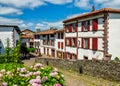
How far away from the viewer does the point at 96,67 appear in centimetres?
1831

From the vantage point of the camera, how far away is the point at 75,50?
32.2 metres

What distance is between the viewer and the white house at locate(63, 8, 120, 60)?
906 inches

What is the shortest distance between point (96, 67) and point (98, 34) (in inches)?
284

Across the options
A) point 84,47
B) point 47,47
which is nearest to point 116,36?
point 84,47

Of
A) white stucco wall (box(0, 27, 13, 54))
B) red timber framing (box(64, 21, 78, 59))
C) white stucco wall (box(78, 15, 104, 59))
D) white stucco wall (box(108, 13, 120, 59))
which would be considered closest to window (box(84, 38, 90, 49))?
white stucco wall (box(78, 15, 104, 59))

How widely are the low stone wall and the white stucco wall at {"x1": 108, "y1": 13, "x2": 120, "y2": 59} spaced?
4687mm

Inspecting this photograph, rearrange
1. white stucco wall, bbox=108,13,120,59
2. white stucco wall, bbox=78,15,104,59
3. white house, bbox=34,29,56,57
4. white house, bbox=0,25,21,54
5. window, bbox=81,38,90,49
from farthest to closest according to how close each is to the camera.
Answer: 1. white house, bbox=34,29,56,57
2. white house, bbox=0,25,21,54
3. window, bbox=81,38,90,49
4. white stucco wall, bbox=78,15,104,59
5. white stucco wall, bbox=108,13,120,59

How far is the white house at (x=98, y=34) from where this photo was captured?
906 inches

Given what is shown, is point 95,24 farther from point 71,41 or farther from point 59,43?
point 59,43

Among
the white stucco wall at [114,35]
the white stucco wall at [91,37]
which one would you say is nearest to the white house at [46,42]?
the white stucco wall at [91,37]

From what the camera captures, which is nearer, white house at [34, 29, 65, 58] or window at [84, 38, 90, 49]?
window at [84, 38, 90, 49]

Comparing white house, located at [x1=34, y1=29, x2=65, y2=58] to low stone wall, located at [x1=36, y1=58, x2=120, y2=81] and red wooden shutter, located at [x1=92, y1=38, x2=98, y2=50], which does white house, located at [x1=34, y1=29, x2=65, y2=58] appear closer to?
red wooden shutter, located at [x1=92, y1=38, x2=98, y2=50]

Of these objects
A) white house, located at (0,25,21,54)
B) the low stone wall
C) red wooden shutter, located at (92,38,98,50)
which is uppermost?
white house, located at (0,25,21,54)

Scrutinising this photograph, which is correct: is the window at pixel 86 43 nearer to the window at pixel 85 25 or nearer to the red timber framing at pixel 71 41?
the window at pixel 85 25
